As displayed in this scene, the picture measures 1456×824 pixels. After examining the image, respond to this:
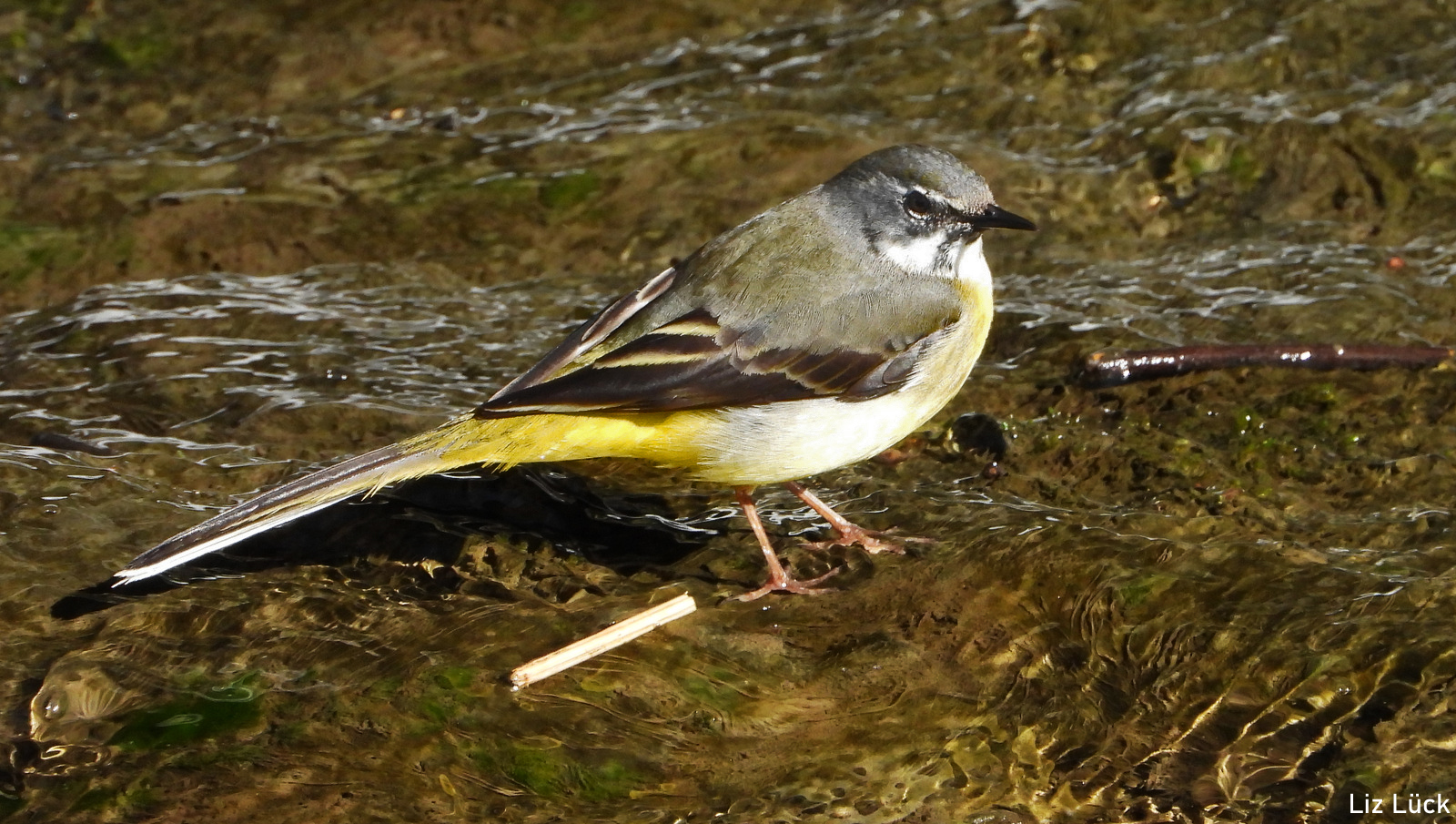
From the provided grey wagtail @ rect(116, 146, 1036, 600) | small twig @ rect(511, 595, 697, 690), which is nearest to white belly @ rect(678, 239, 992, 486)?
grey wagtail @ rect(116, 146, 1036, 600)

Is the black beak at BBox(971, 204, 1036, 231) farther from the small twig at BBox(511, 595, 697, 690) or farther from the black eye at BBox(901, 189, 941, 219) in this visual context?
the small twig at BBox(511, 595, 697, 690)

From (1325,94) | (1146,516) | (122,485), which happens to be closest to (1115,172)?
(1325,94)

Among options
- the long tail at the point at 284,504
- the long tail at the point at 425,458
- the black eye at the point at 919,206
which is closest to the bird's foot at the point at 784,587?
the long tail at the point at 425,458

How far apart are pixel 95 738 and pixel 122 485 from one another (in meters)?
1.63

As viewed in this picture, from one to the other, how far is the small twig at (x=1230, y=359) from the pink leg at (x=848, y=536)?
1442mm

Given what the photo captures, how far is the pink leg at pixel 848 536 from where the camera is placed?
5246mm

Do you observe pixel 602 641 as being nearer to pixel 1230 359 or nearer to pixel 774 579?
pixel 774 579

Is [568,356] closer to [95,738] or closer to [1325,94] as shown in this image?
[95,738]

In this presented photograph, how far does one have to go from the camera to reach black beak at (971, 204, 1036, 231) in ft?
18.2

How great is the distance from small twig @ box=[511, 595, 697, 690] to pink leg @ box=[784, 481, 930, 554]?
2.44 ft

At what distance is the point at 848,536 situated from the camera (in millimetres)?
5352

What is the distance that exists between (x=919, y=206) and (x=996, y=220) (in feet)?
1.04

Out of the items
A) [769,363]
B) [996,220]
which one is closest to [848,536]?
[769,363]

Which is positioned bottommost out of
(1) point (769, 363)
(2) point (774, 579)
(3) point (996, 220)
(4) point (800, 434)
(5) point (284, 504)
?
(2) point (774, 579)
